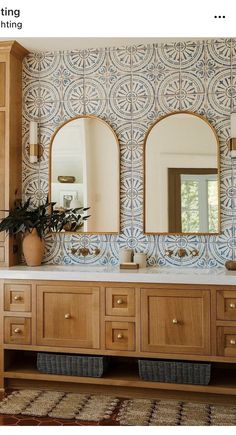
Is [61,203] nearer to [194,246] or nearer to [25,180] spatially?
[25,180]

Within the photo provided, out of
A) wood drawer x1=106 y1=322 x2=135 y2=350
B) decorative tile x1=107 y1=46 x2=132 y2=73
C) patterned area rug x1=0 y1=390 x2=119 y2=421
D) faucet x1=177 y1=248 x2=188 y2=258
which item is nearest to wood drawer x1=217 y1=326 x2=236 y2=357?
wood drawer x1=106 y1=322 x2=135 y2=350

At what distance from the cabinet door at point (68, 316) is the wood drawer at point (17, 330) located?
0.27 feet

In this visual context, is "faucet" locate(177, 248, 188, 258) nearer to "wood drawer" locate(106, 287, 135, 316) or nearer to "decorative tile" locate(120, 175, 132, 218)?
"decorative tile" locate(120, 175, 132, 218)

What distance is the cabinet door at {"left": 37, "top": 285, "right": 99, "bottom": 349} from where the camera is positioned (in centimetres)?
345

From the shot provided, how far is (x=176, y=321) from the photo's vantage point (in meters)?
3.31

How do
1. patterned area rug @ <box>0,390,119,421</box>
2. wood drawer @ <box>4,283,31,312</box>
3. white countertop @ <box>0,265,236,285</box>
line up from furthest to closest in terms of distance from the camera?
1. wood drawer @ <box>4,283,31,312</box>
2. white countertop @ <box>0,265,236,285</box>
3. patterned area rug @ <box>0,390,119,421</box>

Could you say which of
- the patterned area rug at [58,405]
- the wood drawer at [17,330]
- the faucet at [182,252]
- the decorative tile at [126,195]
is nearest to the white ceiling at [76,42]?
the decorative tile at [126,195]

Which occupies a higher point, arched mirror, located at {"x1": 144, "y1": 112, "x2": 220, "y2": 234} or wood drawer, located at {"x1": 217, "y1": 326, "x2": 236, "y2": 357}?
arched mirror, located at {"x1": 144, "y1": 112, "x2": 220, "y2": 234}

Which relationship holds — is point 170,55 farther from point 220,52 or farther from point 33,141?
point 33,141

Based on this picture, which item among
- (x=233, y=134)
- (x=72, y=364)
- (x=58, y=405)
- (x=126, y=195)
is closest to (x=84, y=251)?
(x=126, y=195)

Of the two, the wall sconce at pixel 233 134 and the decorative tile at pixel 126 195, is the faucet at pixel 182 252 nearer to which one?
the decorative tile at pixel 126 195

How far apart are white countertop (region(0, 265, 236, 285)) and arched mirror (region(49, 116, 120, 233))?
42cm
